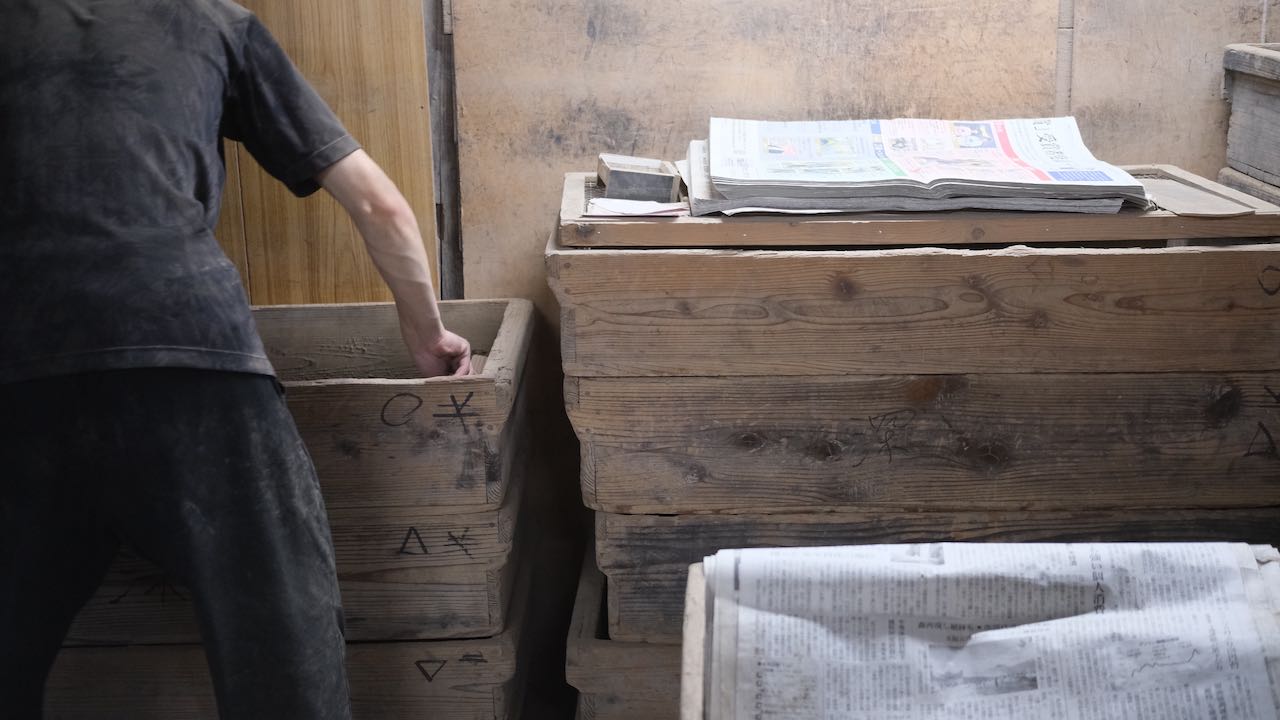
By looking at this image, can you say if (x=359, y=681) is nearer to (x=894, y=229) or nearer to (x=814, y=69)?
(x=894, y=229)

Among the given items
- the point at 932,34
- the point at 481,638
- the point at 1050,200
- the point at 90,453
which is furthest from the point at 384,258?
the point at 932,34

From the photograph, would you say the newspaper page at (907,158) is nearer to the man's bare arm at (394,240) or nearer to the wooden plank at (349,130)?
the man's bare arm at (394,240)

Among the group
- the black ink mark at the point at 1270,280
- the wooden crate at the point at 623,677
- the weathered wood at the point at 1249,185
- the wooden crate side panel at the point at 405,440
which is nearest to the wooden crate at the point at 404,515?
the wooden crate side panel at the point at 405,440

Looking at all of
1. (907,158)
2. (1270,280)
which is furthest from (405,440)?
(1270,280)

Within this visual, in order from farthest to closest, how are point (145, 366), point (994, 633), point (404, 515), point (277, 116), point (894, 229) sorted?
point (404, 515), point (894, 229), point (277, 116), point (145, 366), point (994, 633)

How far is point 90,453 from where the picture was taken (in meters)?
1.46

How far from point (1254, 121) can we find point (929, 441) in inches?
41.0

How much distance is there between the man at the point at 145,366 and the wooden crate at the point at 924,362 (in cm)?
50

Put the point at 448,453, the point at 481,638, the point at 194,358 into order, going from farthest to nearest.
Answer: the point at 481,638 < the point at 448,453 < the point at 194,358

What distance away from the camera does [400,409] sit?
1.84 m

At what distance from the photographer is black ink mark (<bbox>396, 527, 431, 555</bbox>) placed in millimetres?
1913

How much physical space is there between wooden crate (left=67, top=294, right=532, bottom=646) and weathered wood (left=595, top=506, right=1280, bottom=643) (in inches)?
8.5

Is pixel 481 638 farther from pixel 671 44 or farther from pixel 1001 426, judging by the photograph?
pixel 671 44

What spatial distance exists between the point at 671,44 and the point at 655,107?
0.42ft
